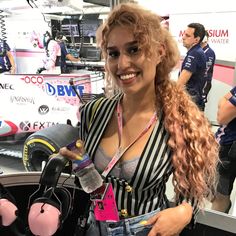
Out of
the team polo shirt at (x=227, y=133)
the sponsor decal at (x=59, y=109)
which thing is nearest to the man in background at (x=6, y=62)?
the sponsor decal at (x=59, y=109)

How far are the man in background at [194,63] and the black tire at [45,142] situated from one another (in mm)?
1384

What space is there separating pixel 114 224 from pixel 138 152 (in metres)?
0.26

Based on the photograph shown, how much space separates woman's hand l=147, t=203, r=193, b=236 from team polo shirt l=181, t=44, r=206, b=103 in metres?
2.19

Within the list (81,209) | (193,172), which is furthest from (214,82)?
(193,172)

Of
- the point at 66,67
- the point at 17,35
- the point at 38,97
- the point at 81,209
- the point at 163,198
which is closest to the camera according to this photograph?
the point at 163,198

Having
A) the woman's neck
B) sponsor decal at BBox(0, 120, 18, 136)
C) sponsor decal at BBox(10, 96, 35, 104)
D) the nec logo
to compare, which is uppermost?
the woman's neck

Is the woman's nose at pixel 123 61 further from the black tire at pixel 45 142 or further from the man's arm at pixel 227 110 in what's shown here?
the black tire at pixel 45 142

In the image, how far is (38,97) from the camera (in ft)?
10.5

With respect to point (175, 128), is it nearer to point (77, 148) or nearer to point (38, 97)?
point (77, 148)

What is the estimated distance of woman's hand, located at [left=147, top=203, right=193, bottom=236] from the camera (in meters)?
0.90

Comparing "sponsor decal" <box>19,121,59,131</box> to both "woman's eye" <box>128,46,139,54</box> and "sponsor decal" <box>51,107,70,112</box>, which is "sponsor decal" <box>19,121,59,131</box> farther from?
"woman's eye" <box>128,46,139,54</box>

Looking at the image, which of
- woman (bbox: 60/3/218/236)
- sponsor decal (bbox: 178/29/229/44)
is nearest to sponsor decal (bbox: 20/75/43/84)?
woman (bbox: 60/3/218/236)

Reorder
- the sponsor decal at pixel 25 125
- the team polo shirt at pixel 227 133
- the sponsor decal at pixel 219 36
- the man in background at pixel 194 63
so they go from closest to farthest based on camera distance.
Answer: the team polo shirt at pixel 227 133 → the man in background at pixel 194 63 → the sponsor decal at pixel 25 125 → the sponsor decal at pixel 219 36

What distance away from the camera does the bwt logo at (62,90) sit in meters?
3.03
